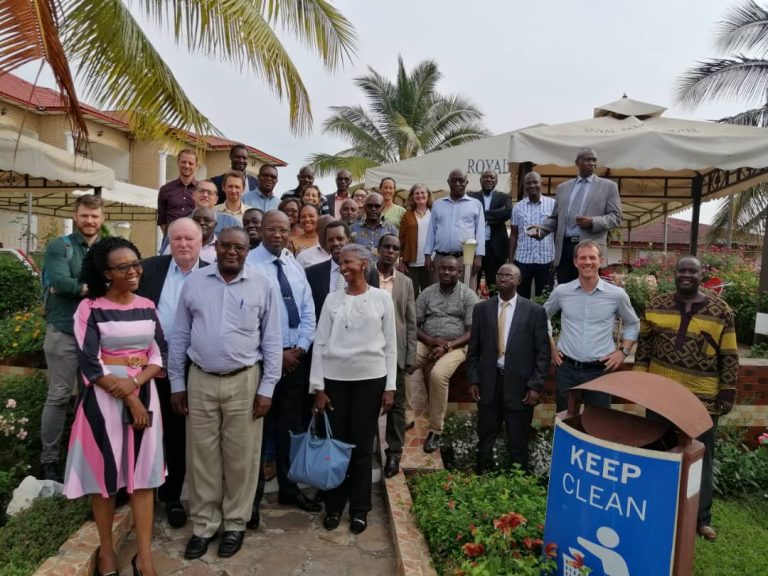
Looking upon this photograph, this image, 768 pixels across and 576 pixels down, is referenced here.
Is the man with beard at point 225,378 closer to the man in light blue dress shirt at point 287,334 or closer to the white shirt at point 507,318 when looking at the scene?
the man in light blue dress shirt at point 287,334

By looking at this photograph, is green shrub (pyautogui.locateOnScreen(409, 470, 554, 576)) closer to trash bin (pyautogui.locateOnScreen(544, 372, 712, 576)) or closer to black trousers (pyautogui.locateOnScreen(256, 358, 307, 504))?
trash bin (pyautogui.locateOnScreen(544, 372, 712, 576))

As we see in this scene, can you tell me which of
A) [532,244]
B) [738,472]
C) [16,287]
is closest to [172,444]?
[532,244]

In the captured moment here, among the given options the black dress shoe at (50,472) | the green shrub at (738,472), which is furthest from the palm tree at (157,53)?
the green shrub at (738,472)

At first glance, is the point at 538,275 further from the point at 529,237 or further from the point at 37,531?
the point at 37,531

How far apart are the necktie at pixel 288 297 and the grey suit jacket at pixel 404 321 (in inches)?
32.8

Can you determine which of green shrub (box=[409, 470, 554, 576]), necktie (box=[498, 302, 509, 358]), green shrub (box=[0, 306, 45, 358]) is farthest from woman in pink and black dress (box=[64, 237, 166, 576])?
green shrub (box=[0, 306, 45, 358])

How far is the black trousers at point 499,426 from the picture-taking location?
469cm

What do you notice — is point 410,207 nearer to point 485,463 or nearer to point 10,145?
point 485,463

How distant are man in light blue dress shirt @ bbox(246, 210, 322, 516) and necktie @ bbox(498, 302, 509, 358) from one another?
1.51 meters

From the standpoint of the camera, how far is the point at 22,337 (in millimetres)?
6188

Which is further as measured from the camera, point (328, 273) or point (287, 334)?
point (328, 273)

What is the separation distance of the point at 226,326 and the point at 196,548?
145 centimetres

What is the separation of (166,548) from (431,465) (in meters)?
2.07

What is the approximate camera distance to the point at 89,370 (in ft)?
10.6
